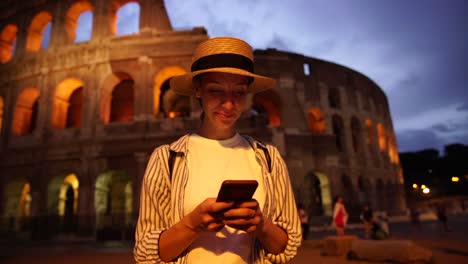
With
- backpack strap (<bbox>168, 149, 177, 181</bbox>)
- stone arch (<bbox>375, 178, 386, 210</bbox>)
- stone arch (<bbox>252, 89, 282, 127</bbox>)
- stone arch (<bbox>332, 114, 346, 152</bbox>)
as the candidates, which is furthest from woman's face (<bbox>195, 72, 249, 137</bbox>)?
stone arch (<bbox>375, 178, 386, 210</bbox>)

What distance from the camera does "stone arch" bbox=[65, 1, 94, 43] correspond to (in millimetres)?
15945

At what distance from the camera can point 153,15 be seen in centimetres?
1504

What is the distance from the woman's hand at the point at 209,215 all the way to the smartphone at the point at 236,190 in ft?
0.07

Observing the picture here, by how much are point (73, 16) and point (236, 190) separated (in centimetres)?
1896

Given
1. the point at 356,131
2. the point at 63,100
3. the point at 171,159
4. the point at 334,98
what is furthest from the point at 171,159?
the point at 356,131

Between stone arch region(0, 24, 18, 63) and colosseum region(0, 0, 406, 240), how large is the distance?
0.05 meters

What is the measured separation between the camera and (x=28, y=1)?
16.9 metres

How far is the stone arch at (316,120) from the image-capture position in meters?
20.6

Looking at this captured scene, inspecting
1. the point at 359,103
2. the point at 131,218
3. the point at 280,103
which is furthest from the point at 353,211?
the point at 131,218

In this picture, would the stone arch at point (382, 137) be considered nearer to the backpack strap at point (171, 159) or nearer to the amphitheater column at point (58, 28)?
the amphitheater column at point (58, 28)

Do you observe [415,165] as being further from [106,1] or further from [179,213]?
[179,213]

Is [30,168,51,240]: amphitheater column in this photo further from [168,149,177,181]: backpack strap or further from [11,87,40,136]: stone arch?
[168,149,177,181]: backpack strap

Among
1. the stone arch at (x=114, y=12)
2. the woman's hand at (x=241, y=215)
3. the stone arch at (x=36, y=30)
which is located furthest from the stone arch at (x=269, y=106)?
the woman's hand at (x=241, y=215)

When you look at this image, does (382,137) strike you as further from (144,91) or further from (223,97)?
(223,97)
